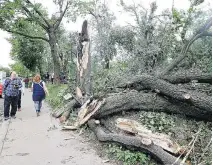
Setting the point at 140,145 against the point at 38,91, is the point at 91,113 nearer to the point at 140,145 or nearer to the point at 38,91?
the point at 140,145

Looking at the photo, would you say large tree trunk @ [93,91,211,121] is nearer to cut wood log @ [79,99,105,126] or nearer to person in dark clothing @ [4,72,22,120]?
cut wood log @ [79,99,105,126]

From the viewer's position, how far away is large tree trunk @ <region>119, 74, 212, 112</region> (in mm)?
8203

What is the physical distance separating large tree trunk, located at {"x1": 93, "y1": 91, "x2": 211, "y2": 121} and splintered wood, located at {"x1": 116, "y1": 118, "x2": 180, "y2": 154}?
3.91ft

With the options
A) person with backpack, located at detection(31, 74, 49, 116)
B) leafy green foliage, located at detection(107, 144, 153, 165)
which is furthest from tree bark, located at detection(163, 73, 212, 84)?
person with backpack, located at detection(31, 74, 49, 116)

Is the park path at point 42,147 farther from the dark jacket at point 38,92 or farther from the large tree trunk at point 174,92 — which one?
the large tree trunk at point 174,92

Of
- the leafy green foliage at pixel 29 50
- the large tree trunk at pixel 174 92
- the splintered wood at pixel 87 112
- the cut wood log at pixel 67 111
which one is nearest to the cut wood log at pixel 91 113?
the splintered wood at pixel 87 112

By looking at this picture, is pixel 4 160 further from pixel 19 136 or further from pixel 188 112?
pixel 188 112

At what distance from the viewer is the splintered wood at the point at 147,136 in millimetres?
6879

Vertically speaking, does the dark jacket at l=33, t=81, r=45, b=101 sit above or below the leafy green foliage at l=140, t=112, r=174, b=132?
above

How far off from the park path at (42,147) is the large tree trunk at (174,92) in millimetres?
2265

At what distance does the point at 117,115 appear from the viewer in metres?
9.76

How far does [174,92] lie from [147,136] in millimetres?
1681

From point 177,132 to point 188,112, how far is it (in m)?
1.05

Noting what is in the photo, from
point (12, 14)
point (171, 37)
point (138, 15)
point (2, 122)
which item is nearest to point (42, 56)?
point (12, 14)
